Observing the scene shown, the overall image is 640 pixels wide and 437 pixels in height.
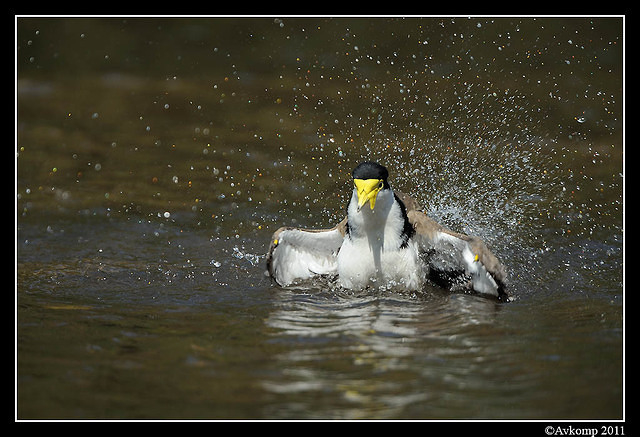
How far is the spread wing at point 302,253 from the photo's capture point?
25.2ft

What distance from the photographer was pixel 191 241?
9.02 metres

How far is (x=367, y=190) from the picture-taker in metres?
6.94

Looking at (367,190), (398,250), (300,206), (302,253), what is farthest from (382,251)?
(300,206)

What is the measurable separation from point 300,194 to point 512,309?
13.3 ft

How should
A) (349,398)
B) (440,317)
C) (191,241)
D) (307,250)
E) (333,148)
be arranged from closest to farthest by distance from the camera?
(349,398) < (440,317) < (307,250) < (191,241) < (333,148)

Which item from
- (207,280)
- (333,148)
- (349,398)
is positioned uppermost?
(333,148)

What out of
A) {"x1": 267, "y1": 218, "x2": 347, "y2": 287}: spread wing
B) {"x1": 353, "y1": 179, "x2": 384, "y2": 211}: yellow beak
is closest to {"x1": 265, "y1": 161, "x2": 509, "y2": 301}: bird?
{"x1": 353, "y1": 179, "x2": 384, "y2": 211}: yellow beak

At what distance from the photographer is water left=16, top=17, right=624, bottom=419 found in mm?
5180

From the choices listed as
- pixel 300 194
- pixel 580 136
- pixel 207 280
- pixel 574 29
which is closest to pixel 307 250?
pixel 207 280

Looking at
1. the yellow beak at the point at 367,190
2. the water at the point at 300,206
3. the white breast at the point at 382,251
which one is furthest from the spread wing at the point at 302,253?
the yellow beak at the point at 367,190

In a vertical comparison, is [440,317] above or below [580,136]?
below

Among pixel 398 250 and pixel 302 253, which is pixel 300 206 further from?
pixel 398 250

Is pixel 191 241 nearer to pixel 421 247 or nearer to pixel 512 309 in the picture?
pixel 421 247

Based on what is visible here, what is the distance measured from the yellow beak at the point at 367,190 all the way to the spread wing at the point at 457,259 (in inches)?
23.7
